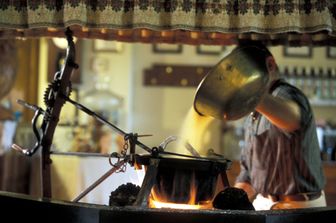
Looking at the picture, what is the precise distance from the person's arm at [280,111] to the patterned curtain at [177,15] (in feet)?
0.94

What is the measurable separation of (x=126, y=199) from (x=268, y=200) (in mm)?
780

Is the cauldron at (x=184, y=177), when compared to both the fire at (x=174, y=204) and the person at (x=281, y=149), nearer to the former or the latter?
the fire at (x=174, y=204)

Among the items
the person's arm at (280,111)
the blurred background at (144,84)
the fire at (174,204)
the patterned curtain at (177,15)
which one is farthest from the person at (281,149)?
the blurred background at (144,84)

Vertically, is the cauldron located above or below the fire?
above

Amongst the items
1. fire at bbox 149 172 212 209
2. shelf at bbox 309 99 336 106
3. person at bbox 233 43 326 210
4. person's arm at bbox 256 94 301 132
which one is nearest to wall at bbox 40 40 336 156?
shelf at bbox 309 99 336 106

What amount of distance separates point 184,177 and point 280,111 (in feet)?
1.50

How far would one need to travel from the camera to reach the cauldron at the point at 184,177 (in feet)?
4.58

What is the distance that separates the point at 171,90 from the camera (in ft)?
18.1

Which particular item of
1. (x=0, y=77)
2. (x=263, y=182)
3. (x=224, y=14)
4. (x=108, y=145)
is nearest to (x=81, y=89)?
(x=108, y=145)

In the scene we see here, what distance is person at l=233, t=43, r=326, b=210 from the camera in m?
1.68

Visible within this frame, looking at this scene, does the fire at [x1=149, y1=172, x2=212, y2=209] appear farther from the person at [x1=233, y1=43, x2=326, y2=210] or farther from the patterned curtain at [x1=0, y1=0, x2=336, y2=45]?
the patterned curtain at [x1=0, y1=0, x2=336, y2=45]

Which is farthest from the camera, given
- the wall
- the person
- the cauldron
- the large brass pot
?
the wall

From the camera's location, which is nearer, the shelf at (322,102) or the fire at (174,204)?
the fire at (174,204)

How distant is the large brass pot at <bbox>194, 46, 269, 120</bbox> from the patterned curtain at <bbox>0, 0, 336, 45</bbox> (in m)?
0.20
